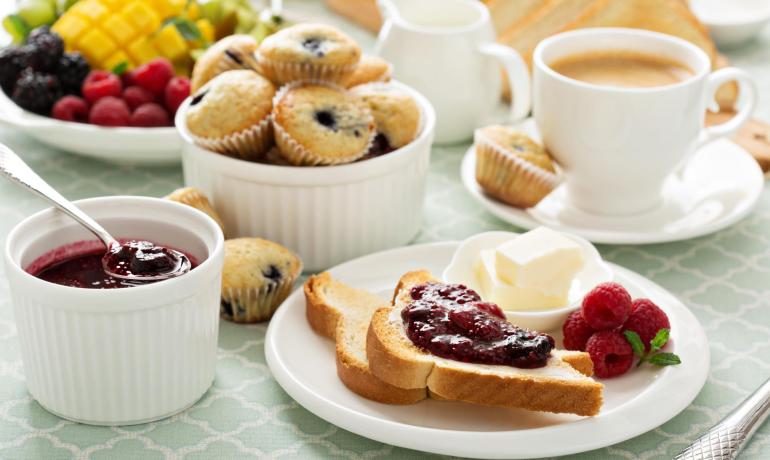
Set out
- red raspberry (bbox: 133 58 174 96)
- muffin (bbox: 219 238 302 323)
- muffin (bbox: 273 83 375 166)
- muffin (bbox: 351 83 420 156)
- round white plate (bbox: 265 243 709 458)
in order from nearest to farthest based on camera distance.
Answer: round white plate (bbox: 265 243 709 458)
muffin (bbox: 219 238 302 323)
muffin (bbox: 273 83 375 166)
muffin (bbox: 351 83 420 156)
red raspberry (bbox: 133 58 174 96)

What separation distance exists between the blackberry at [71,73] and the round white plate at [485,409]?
1023 millimetres

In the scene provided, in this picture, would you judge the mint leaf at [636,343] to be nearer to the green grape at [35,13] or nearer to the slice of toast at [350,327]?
the slice of toast at [350,327]

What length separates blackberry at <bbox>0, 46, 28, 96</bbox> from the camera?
7.91ft

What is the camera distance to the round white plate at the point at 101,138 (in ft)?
7.34

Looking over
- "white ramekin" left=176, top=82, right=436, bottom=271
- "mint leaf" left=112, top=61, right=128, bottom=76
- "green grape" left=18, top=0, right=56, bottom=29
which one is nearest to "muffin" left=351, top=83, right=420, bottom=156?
"white ramekin" left=176, top=82, right=436, bottom=271

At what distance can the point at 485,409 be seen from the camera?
1507 millimetres

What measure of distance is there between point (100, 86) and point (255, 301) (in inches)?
33.5

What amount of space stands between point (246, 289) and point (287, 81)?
1.59ft

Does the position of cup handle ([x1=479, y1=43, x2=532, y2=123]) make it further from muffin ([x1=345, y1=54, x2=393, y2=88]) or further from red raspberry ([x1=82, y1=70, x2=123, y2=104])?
red raspberry ([x1=82, y1=70, x2=123, y2=104])

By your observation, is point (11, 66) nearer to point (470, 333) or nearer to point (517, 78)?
point (517, 78)

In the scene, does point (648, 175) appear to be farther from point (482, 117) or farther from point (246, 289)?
point (246, 289)

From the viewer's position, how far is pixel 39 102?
2.35 meters

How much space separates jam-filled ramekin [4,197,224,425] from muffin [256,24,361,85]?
1.59ft

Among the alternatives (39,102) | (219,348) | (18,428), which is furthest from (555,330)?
(39,102)
